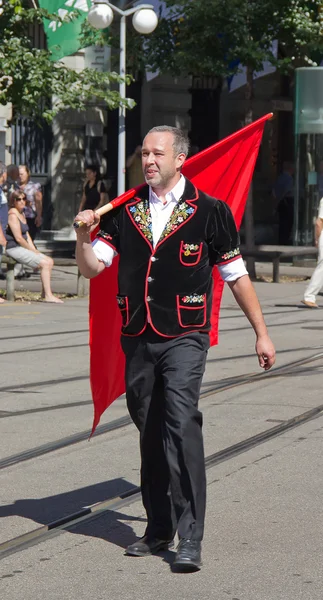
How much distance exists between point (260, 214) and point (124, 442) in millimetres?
24646

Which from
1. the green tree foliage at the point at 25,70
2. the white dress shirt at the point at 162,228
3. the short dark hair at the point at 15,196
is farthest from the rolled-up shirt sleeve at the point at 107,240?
the short dark hair at the point at 15,196

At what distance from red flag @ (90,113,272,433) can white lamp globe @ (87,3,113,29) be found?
12.3m

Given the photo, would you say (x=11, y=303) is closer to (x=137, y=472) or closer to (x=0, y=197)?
(x=0, y=197)

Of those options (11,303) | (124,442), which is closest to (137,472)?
(124,442)

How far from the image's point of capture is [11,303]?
1565 cm

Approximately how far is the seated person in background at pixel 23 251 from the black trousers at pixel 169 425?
35.2ft

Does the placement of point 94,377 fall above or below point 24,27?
below

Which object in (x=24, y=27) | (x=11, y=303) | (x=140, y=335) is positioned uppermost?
(x=24, y=27)

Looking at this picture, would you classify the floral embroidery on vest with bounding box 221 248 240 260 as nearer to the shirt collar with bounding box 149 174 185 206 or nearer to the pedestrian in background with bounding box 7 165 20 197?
the shirt collar with bounding box 149 174 185 206

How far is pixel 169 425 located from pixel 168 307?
483 millimetres

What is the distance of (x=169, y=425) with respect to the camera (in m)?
5.04

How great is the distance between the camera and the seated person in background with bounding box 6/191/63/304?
1596 cm

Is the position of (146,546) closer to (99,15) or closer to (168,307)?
(168,307)

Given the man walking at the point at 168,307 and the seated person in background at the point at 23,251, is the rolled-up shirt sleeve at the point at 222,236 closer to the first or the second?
the man walking at the point at 168,307
